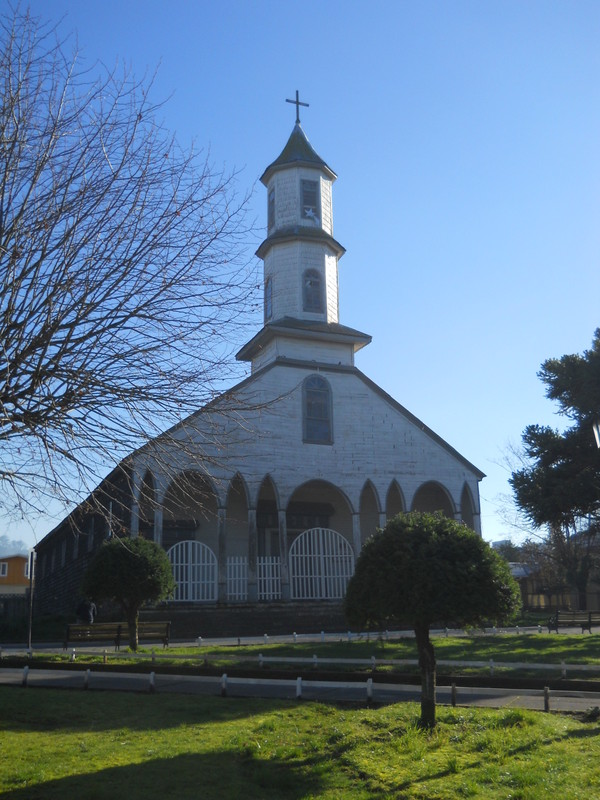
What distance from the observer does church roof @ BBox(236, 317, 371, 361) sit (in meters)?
31.7

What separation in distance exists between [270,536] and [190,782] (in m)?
25.4

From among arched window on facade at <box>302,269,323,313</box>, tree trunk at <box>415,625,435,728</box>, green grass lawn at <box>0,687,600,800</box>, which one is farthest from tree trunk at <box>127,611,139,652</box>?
arched window on facade at <box>302,269,323,313</box>

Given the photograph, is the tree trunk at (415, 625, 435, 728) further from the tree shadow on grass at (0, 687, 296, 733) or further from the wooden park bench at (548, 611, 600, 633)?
the wooden park bench at (548, 611, 600, 633)

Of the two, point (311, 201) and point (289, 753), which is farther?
point (311, 201)

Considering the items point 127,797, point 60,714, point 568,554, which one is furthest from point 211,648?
point 568,554

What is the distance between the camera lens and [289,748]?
8.96 m

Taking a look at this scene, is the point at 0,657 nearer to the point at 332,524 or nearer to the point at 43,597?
the point at 332,524

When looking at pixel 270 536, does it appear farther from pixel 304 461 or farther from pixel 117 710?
pixel 117 710

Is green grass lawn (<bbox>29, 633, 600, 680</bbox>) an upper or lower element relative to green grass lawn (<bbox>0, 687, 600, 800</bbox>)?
upper

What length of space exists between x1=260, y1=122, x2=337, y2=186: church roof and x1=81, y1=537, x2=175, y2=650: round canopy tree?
69.2ft

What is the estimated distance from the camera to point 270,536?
33.1 metres

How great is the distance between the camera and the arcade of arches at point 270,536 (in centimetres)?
2781

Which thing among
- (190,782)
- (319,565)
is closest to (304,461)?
(319,565)

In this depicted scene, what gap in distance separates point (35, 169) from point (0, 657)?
11529 mm
